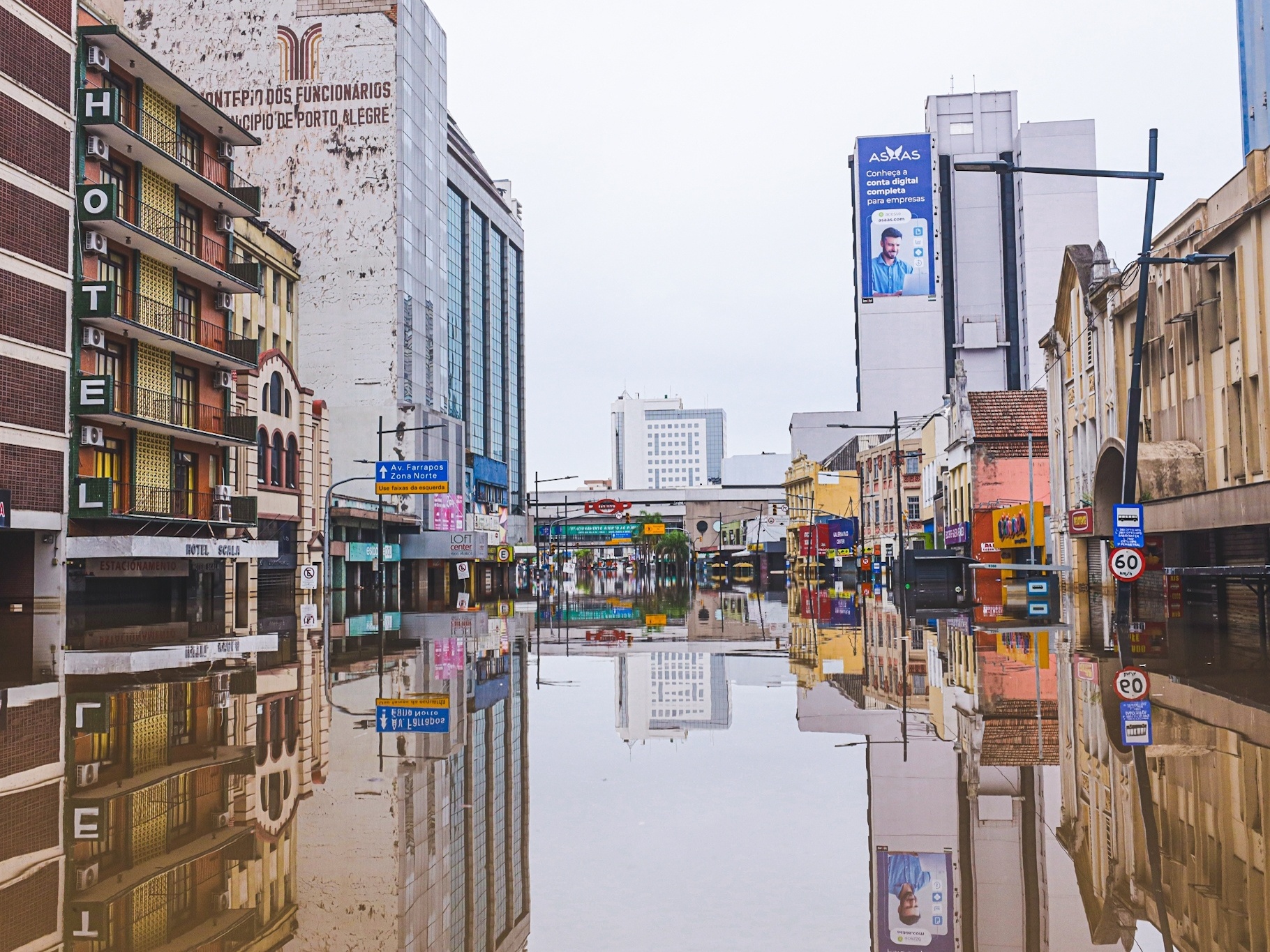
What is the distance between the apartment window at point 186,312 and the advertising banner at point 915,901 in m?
Answer: 40.7

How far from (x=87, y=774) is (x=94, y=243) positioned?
3132cm

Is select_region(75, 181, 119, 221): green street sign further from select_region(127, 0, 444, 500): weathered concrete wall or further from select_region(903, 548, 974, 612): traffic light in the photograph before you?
select_region(127, 0, 444, 500): weathered concrete wall

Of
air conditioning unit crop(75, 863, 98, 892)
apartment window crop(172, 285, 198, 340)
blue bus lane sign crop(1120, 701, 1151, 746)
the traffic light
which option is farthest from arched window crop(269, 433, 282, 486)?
air conditioning unit crop(75, 863, 98, 892)

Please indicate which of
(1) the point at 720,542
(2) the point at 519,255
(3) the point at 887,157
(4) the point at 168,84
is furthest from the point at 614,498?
(4) the point at 168,84

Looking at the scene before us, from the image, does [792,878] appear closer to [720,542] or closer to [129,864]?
[129,864]

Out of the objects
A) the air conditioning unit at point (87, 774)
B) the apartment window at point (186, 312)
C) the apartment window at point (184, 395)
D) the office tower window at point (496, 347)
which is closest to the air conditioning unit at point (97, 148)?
the apartment window at point (186, 312)

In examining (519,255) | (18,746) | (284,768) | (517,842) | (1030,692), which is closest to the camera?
(517,842)

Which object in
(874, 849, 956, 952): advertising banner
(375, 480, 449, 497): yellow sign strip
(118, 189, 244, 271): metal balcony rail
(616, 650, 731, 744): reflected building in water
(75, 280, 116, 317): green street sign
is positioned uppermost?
(118, 189, 244, 271): metal balcony rail

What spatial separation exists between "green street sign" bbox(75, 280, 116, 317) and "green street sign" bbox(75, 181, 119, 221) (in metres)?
2.00

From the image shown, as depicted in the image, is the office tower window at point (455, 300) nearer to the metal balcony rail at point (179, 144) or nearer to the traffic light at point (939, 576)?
the metal balcony rail at point (179, 144)

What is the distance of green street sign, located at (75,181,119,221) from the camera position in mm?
36438

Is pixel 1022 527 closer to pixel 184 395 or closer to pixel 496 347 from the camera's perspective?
pixel 184 395

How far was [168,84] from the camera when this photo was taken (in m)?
42.0

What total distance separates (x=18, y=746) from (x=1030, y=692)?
458 inches
